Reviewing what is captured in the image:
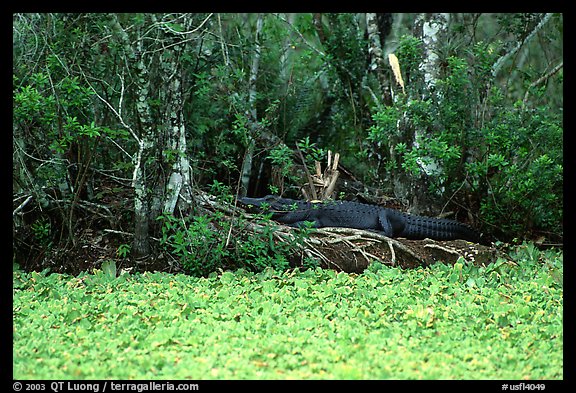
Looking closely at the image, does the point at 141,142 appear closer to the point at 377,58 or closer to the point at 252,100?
the point at 252,100

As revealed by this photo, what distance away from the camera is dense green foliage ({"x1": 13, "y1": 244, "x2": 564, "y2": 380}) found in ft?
12.3

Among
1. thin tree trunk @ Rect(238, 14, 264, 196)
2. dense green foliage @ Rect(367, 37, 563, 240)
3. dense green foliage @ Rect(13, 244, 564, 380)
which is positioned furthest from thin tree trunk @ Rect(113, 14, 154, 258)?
dense green foliage @ Rect(367, 37, 563, 240)

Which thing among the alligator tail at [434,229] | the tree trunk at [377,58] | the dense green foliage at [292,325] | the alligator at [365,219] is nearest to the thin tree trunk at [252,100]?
the alligator at [365,219]

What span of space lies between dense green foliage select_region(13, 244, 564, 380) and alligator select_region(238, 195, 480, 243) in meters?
1.52

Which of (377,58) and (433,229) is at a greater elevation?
(377,58)

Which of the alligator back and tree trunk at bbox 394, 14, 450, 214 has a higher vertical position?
tree trunk at bbox 394, 14, 450, 214

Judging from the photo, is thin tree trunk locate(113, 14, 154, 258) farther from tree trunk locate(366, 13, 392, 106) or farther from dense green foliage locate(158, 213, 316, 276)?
tree trunk locate(366, 13, 392, 106)

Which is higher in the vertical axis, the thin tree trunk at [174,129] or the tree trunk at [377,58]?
the tree trunk at [377,58]

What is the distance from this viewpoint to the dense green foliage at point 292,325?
373 cm

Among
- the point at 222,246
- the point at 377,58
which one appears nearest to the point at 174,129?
the point at 222,246

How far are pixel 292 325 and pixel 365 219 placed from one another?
141 inches

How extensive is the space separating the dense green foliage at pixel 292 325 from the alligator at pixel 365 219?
5.00 feet

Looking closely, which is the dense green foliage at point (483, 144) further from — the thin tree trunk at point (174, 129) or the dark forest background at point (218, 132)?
the thin tree trunk at point (174, 129)

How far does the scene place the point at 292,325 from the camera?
14.5ft
